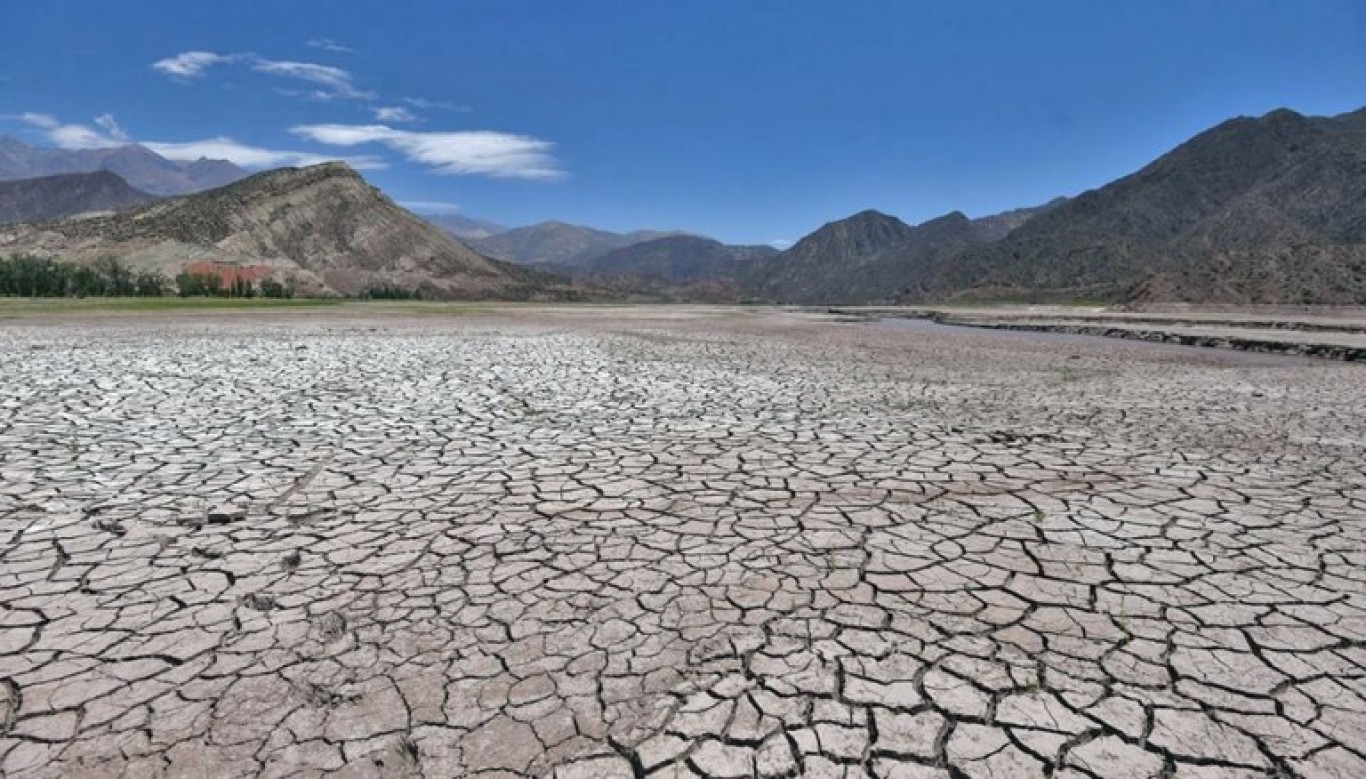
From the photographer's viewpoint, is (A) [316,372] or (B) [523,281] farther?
(B) [523,281]

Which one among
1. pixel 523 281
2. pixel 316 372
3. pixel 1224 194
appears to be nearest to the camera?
pixel 316 372

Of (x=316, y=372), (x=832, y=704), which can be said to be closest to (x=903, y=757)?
(x=832, y=704)

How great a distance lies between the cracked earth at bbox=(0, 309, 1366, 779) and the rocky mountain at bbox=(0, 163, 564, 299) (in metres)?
88.0

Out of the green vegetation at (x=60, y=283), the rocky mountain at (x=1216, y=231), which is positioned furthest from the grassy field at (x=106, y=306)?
the rocky mountain at (x=1216, y=231)

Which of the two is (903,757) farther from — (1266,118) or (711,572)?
(1266,118)

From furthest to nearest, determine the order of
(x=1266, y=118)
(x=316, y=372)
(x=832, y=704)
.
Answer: (x=1266, y=118) → (x=316, y=372) → (x=832, y=704)

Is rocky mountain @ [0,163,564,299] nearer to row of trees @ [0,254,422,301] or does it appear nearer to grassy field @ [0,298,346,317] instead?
row of trees @ [0,254,422,301]

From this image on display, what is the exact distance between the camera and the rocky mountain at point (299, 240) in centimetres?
8594

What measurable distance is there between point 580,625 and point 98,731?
68.0 inches

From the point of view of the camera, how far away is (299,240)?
357ft

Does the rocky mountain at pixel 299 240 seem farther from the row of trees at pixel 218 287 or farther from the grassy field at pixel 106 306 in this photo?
the grassy field at pixel 106 306

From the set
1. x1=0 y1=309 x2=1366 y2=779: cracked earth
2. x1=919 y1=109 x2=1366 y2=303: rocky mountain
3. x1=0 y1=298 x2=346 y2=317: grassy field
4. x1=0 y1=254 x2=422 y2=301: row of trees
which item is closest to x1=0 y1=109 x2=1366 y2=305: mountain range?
x1=919 y1=109 x2=1366 y2=303: rocky mountain

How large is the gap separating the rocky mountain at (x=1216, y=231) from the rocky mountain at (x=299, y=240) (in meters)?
79.1

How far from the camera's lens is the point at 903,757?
2.42 meters
